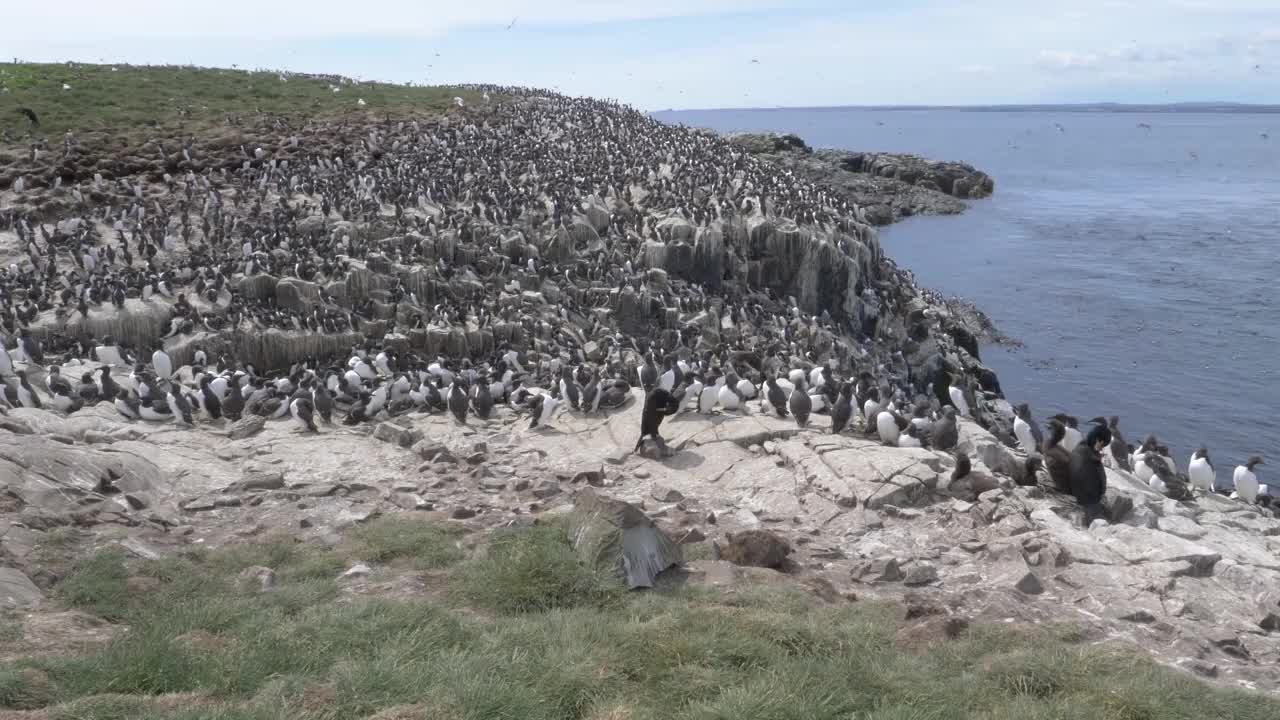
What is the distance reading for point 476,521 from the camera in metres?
12.3

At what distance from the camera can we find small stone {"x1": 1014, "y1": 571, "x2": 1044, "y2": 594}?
404 inches

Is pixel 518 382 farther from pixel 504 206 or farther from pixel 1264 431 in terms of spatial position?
pixel 1264 431

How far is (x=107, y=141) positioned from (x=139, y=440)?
32076 millimetres

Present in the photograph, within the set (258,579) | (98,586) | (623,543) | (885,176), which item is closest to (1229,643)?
(623,543)

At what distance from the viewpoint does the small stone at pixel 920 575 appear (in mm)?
10609

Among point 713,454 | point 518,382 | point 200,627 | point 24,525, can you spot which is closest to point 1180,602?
point 713,454

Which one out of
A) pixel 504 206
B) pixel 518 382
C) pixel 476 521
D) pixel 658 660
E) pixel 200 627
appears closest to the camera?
pixel 658 660

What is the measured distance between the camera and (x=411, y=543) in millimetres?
11117

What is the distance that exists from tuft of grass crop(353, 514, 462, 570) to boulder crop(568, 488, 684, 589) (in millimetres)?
1627

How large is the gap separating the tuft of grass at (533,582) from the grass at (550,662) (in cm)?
2

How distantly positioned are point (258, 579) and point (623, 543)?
3.96 meters

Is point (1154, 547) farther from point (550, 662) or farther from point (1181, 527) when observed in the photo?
point (550, 662)

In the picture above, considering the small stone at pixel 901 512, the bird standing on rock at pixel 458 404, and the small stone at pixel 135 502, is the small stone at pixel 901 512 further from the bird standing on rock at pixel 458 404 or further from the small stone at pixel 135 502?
the small stone at pixel 135 502

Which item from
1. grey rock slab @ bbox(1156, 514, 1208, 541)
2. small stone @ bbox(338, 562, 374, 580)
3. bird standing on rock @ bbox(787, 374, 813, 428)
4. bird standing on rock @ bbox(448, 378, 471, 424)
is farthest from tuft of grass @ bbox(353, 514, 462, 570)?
grey rock slab @ bbox(1156, 514, 1208, 541)
